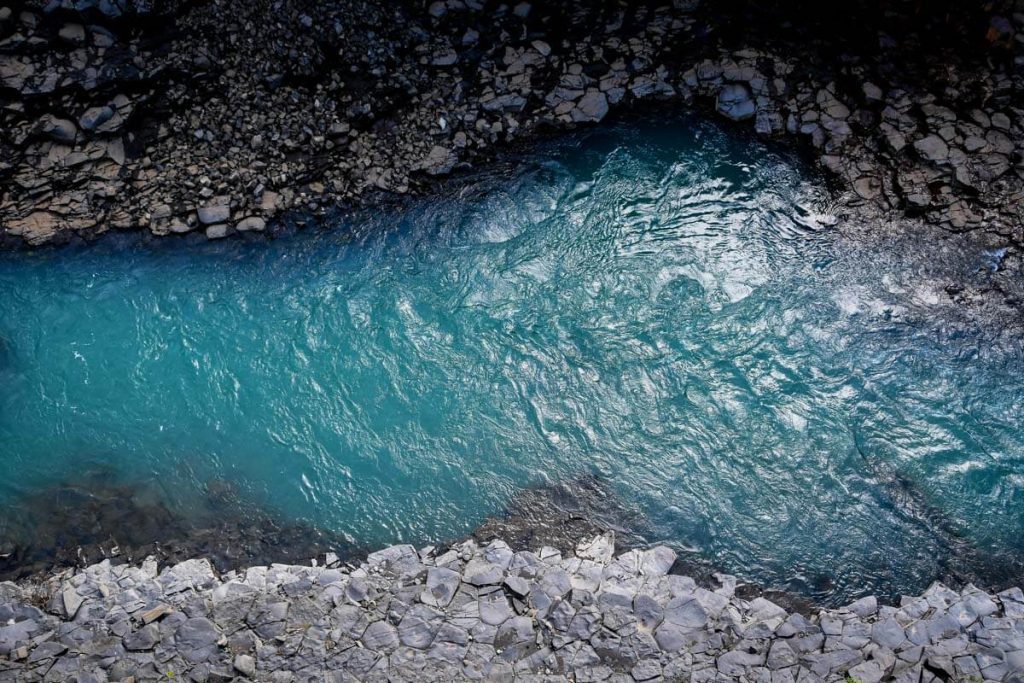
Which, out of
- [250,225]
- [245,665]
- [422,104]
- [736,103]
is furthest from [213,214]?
[736,103]

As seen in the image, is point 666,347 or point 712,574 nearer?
point 712,574

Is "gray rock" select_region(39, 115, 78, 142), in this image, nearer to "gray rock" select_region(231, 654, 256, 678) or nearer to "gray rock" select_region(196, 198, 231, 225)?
"gray rock" select_region(196, 198, 231, 225)

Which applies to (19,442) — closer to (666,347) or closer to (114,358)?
(114,358)

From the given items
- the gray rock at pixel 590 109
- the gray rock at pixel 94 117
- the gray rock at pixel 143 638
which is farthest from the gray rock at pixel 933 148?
the gray rock at pixel 94 117

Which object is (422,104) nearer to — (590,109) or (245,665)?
(590,109)

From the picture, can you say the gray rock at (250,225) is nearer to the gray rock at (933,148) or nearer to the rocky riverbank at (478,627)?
the rocky riverbank at (478,627)

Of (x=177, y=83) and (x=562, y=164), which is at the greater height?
(x=177, y=83)

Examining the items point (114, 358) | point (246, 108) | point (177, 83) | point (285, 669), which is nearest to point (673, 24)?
point (246, 108)

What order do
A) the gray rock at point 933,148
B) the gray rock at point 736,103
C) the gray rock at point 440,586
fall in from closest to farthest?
1. the gray rock at point 440,586
2. the gray rock at point 933,148
3. the gray rock at point 736,103
